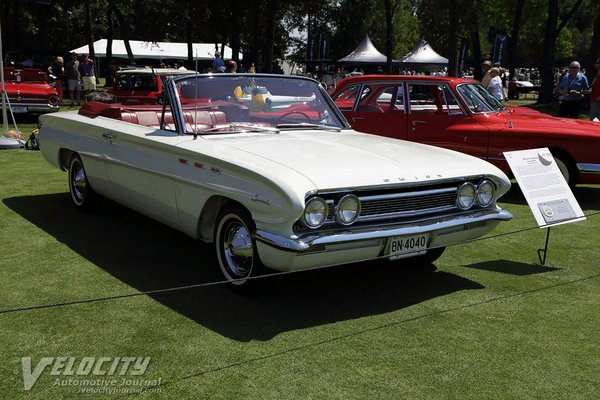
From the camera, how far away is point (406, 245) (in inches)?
178

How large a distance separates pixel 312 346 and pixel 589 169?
19.0 feet

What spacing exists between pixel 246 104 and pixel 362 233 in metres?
1.87

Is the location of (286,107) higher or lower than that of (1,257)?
higher

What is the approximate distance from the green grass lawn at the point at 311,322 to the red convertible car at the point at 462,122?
2.28 m

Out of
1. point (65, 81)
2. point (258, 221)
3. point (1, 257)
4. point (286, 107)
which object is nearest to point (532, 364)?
point (258, 221)

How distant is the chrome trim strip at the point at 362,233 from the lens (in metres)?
4.08

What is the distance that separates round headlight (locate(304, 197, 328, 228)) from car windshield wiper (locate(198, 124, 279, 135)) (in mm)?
1529

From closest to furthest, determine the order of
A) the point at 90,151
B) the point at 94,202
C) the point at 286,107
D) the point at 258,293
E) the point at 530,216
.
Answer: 1. the point at 258,293
2. the point at 286,107
3. the point at 90,151
4. the point at 94,202
5. the point at 530,216

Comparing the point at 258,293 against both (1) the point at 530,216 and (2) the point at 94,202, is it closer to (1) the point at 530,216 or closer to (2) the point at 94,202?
(2) the point at 94,202

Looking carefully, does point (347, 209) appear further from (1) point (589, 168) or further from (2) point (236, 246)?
(1) point (589, 168)

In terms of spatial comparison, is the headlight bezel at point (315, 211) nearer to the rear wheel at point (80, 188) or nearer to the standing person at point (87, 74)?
the rear wheel at point (80, 188)

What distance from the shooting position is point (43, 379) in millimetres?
3434

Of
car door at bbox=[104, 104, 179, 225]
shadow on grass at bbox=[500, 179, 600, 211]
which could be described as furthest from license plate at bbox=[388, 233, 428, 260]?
shadow on grass at bbox=[500, 179, 600, 211]

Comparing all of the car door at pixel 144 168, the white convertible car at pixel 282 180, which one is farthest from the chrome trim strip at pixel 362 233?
the car door at pixel 144 168
